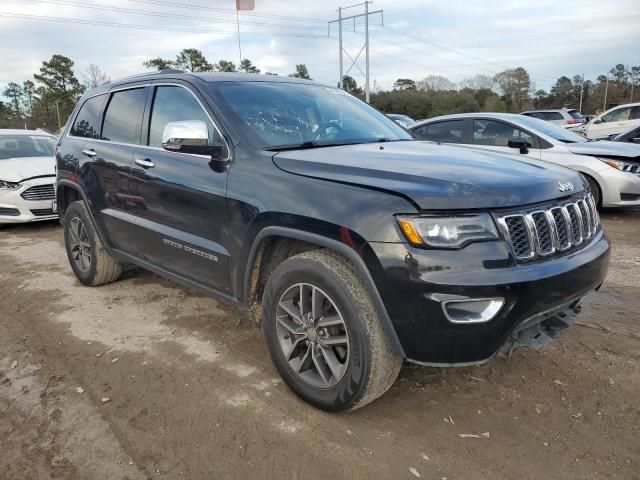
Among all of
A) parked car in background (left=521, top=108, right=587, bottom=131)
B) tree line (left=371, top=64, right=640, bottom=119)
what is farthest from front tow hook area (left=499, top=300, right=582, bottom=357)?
tree line (left=371, top=64, right=640, bottom=119)

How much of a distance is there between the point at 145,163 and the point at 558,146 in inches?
246

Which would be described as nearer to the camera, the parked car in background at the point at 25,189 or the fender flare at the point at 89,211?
the fender flare at the point at 89,211

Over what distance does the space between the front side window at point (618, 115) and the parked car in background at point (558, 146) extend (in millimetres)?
8152

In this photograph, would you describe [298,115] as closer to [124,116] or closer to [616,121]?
[124,116]

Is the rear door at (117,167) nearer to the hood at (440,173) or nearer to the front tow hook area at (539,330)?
the hood at (440,173)

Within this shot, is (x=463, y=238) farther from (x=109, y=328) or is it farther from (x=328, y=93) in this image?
(x=109, y=328)

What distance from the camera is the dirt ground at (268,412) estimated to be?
2352mm

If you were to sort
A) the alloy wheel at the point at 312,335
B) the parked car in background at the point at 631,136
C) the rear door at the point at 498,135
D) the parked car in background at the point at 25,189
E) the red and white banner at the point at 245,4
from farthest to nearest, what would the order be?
the red and white banner at the point at 245,4, the parked car in background at the point at 631,136, the parked car in background at the point at 25,189, the rear door at the point at 498,135, the alloy wheel at the point at 312,335

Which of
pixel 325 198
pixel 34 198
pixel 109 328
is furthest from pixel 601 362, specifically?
pixel 34 198

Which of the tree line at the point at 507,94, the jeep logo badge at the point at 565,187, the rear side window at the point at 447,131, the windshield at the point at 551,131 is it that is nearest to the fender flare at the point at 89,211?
the jeep logo badge at the point at 565,187

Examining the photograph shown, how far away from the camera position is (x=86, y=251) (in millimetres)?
4938

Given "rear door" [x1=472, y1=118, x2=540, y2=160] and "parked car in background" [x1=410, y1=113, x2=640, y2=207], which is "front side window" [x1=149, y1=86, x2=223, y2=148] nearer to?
"parked car in background" [x1=410, y1=113, x2=640, y2=207]

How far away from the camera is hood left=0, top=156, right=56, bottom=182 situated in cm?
814

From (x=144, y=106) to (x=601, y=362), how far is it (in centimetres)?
371
